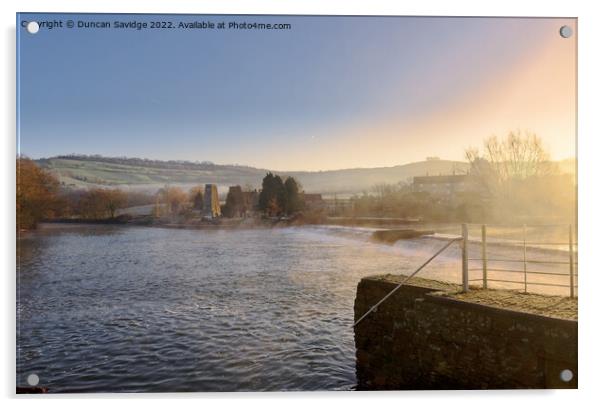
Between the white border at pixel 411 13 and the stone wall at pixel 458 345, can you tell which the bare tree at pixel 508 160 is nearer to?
the white border at pixel 411 13

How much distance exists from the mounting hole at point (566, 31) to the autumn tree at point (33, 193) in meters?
4.10

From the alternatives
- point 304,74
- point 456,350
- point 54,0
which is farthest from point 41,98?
point 456,350

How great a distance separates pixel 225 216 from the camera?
12.6 feet

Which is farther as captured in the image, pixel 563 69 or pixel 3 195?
pixel 563 69

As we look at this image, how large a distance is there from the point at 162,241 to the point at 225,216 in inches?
22.7

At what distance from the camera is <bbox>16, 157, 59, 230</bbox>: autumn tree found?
3.41 meters

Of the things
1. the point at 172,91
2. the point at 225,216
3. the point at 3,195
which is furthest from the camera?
the point at 225,216

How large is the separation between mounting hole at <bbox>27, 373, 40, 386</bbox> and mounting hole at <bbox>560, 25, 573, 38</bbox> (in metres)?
4.76

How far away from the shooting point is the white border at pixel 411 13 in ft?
11.0

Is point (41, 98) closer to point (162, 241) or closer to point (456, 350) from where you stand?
point (162, 241)

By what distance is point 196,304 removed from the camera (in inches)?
148

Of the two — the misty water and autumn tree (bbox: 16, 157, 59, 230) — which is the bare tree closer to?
the misty water

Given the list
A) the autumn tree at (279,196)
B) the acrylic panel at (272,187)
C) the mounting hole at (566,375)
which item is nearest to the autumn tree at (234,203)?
the acrylic panel at (272,187)

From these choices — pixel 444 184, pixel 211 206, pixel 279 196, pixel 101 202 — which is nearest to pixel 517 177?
pixel 444 184
